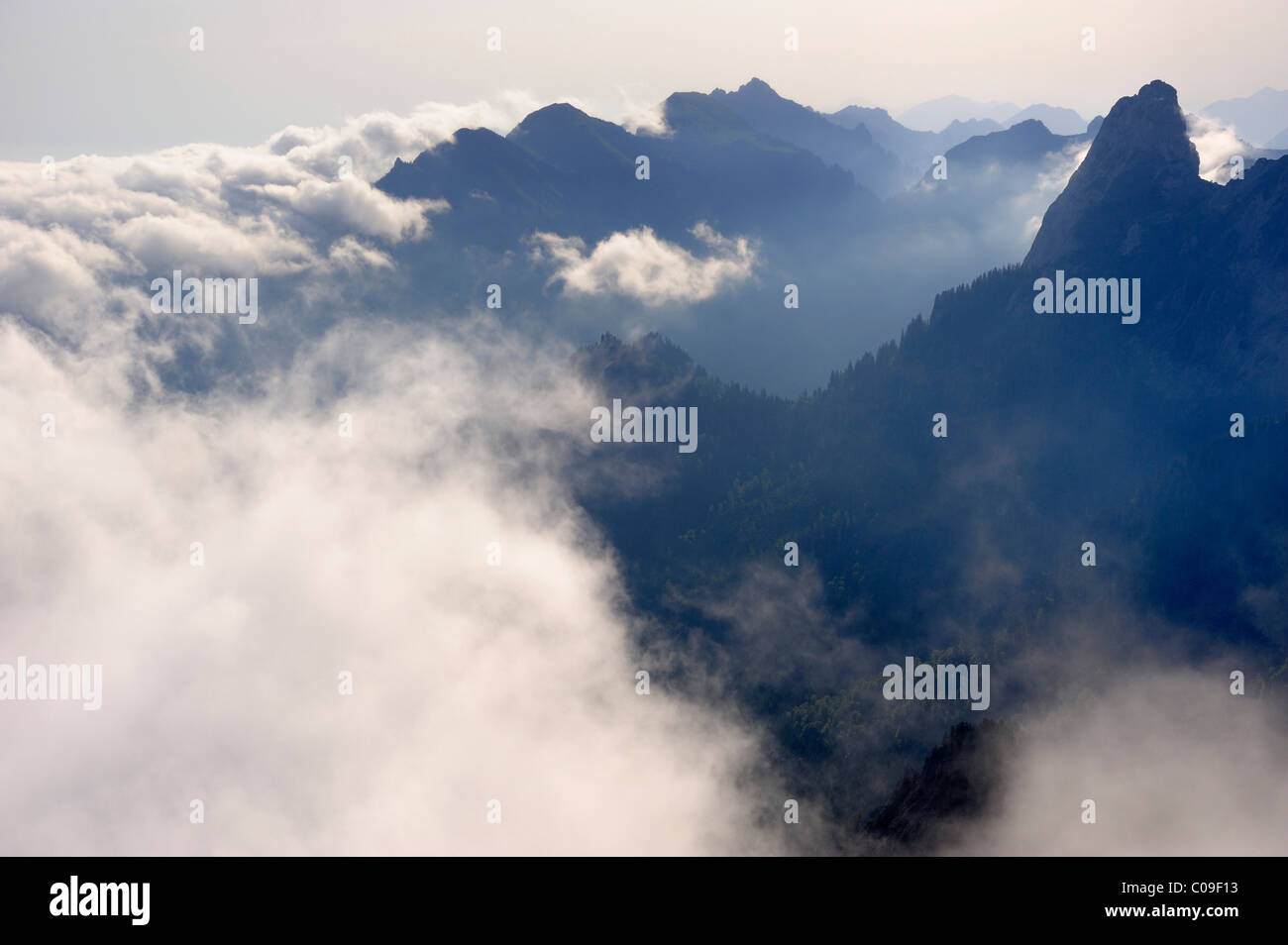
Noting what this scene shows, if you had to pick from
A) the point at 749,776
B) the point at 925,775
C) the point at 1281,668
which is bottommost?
the point at 749,776

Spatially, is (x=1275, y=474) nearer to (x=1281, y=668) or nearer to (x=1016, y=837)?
(x=1281, y=668)

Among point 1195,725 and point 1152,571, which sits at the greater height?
point 1152,571

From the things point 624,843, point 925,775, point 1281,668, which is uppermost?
point 1281,668

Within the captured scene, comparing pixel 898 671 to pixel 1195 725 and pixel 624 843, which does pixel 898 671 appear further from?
pixel 624 843

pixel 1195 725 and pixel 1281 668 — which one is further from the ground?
pixel 1281 668
